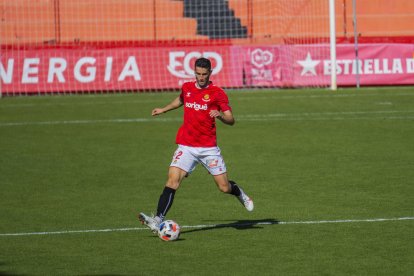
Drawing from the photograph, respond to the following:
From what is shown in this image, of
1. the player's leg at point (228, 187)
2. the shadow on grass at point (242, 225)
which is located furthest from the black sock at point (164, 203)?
the player's leg at point (228, 187)

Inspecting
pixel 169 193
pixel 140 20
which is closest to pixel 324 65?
pixel 140 20

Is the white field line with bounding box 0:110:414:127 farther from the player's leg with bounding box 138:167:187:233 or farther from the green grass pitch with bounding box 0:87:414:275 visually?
the player's leg with bounding box 138:167:187:233

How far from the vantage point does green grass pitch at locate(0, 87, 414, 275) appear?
10297mm

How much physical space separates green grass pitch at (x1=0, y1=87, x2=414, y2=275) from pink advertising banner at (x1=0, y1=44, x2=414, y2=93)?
3.92 meters

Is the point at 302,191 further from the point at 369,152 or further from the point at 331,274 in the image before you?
the point at 331,274

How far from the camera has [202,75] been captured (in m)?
11.3

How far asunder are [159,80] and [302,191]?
56.7 feet

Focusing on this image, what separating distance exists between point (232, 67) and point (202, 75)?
20390 millimetres

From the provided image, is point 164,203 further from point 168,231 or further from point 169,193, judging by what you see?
point 168,231

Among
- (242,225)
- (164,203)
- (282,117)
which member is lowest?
(242,225)

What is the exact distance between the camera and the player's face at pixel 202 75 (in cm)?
1125

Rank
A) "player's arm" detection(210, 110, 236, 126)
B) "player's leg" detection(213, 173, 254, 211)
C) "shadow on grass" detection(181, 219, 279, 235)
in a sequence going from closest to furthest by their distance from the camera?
1. "player's arm" detection(210, 110, 236, 126)
2. "player's leg" detection(213, 173, 254, 211)
3. "shadow on grass" detection(181, 219, 279, 235)

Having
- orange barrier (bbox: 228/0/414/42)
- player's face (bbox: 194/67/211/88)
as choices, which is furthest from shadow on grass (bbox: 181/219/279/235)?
orange barrier (bbox: 228/0/414/42)

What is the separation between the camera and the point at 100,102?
28.5 meters
